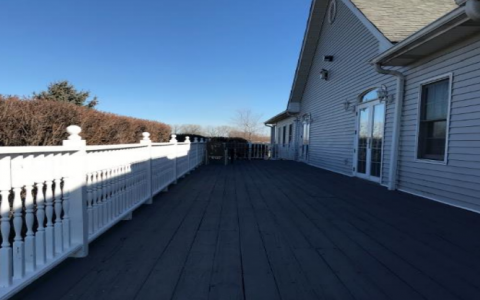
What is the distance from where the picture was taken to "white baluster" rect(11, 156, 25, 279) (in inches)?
63.7

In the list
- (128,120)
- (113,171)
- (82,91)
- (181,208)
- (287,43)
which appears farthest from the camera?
(287,43)

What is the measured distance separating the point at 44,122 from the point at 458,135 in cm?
607

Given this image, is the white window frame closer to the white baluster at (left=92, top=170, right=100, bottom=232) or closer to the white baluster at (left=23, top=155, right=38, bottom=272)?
the white baluster at (left=92, top=170, right=100, bottom=232)

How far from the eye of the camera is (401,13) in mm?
6891

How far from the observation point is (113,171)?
303 cm

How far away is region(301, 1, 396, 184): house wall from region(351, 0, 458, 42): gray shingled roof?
0.42 metres

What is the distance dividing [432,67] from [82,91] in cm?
1718

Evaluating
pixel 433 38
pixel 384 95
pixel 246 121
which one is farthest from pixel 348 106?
pixel 246 121

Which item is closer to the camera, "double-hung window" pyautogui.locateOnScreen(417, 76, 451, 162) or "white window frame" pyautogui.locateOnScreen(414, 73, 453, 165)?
"white window frame" pyautogui.locateOnScreen(414, 73, 453, 165)

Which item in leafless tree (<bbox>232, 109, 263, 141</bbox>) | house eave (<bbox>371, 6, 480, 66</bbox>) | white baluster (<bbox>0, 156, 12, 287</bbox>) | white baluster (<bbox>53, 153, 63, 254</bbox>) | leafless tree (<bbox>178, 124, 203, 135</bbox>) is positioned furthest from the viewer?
leafless tree (<bbox>232, 109, 263, 141</bbox>)

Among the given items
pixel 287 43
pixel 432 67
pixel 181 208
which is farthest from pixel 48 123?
pixel 287 43

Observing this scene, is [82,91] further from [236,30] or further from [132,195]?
[132,195]

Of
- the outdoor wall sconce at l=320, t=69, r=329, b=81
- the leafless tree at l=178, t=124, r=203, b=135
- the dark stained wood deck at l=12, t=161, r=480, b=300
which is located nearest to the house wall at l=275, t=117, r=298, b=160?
the outdoor wall sconce at l=320, t=69, r=329, b=81

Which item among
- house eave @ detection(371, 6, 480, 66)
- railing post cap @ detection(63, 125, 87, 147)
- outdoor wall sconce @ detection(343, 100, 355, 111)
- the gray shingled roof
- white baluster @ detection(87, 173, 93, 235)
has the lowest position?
white baluster @ detection(87, 173, 93, 235)
